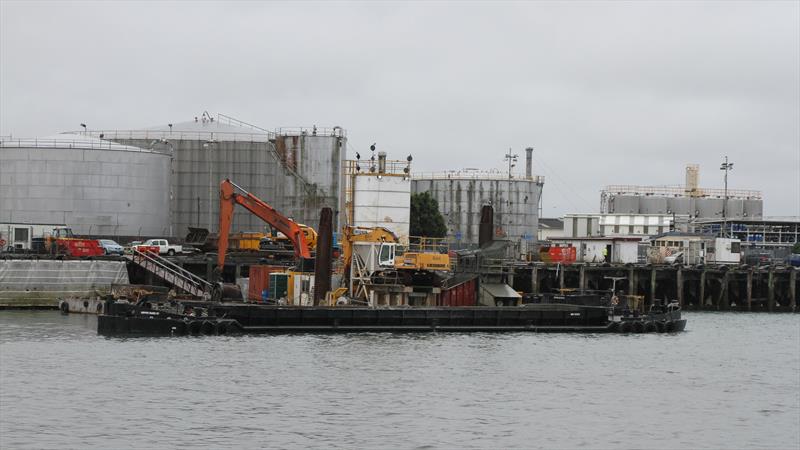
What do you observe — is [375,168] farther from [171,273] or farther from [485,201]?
[485,201]

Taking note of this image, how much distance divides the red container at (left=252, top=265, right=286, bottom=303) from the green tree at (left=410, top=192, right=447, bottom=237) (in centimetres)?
4998

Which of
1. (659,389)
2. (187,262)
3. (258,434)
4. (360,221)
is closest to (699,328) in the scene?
(360,221)

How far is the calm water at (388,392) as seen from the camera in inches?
1337

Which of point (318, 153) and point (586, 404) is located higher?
point (318, 153)

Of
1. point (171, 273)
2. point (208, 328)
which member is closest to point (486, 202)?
point (171, 273)

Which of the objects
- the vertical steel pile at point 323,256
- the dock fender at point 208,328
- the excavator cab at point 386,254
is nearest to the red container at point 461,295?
the excavator cab at point 386,254

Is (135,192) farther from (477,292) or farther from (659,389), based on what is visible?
(659,389)

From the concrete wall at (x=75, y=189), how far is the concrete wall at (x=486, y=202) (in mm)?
39026

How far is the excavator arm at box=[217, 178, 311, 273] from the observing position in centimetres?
6351

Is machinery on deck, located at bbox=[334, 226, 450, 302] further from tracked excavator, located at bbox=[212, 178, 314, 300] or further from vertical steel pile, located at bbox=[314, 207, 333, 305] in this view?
tracked excavator, located at bbox=[212, 178, 314, 300]

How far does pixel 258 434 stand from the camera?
33.4 meters

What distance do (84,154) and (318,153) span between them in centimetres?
1979

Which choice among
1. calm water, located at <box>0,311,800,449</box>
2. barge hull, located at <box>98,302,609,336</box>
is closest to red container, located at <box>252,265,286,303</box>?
barge hull, located at <box>98,302,609,336</box>

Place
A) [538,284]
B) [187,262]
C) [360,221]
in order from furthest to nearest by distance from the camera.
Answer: [538,284], [187,262], [360,221]
